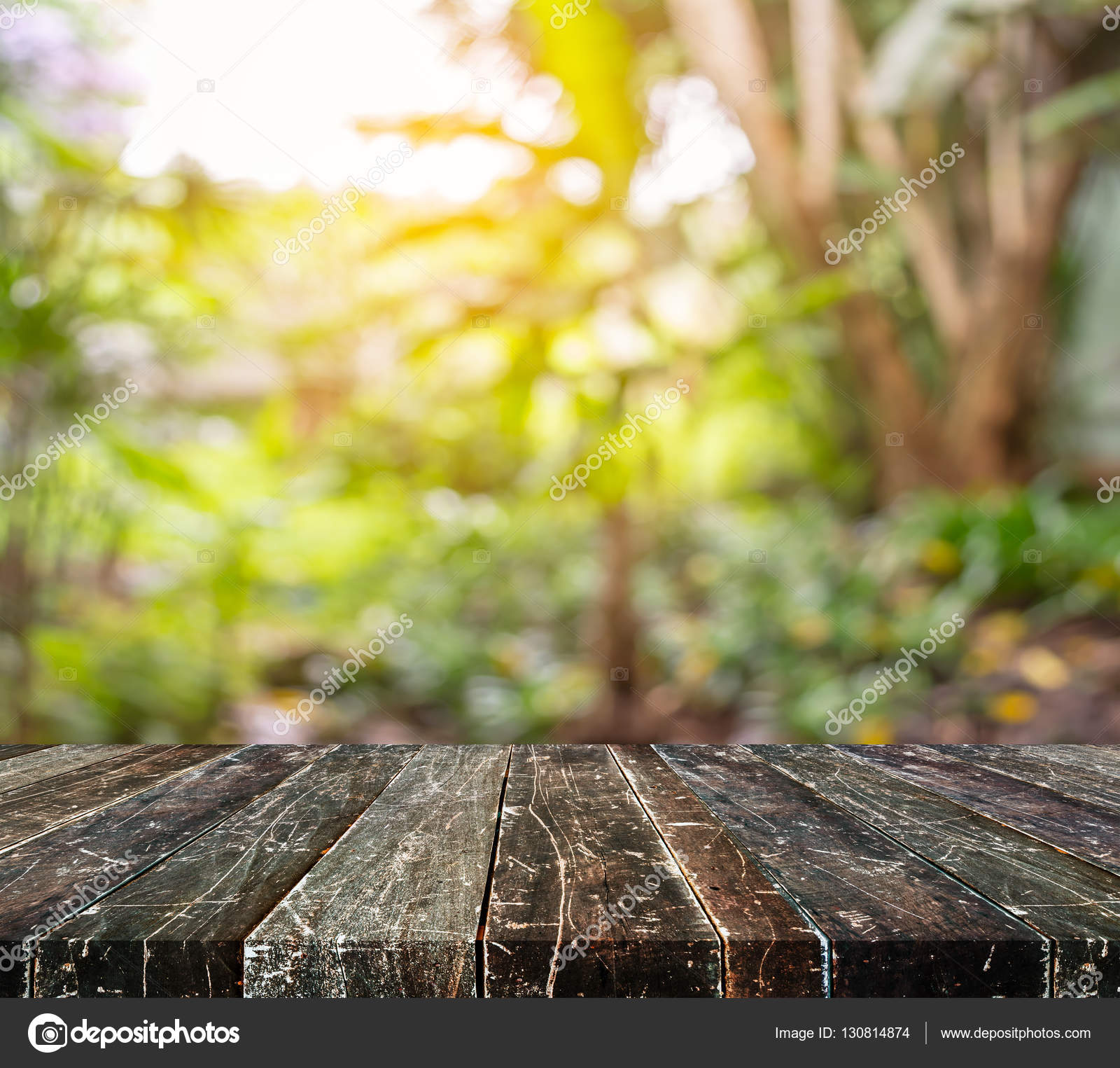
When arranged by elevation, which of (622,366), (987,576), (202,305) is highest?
(202,305)

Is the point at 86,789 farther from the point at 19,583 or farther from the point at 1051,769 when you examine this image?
the point at 19,583

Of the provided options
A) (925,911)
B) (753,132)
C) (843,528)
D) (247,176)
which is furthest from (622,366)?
(925,911)

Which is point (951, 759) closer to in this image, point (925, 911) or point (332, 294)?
point (925, 911)

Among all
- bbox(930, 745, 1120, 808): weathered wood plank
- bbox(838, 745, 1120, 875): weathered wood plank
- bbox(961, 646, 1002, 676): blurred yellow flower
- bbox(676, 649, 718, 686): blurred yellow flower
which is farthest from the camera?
bbox(676, 649, 718, 686): blurred yellow flower

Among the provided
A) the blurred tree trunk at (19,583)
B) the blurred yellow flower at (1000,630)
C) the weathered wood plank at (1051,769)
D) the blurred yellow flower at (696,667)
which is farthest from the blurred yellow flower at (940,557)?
the blurred tree trunk at (19,583)

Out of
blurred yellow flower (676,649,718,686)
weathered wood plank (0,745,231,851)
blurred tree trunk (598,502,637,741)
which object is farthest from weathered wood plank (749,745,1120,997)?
blurred yellow flower (676,649,718,686)

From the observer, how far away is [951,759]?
107 centimetres

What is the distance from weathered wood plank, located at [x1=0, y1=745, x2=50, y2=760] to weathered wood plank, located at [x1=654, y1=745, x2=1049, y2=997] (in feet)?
2.84

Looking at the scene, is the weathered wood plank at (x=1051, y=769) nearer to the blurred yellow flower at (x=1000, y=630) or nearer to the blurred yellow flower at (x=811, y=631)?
the blurred yellow flower at (x=1000, y=630)

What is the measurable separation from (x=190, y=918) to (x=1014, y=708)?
6.28 ft

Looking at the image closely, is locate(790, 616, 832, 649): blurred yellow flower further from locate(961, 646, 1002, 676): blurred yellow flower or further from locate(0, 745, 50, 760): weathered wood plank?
locate(0, 745, 50, 760): weathered wood plank

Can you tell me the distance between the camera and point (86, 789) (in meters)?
0.89

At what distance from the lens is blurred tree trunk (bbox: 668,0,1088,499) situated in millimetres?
2316

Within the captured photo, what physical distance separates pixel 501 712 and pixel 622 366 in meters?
1.02
